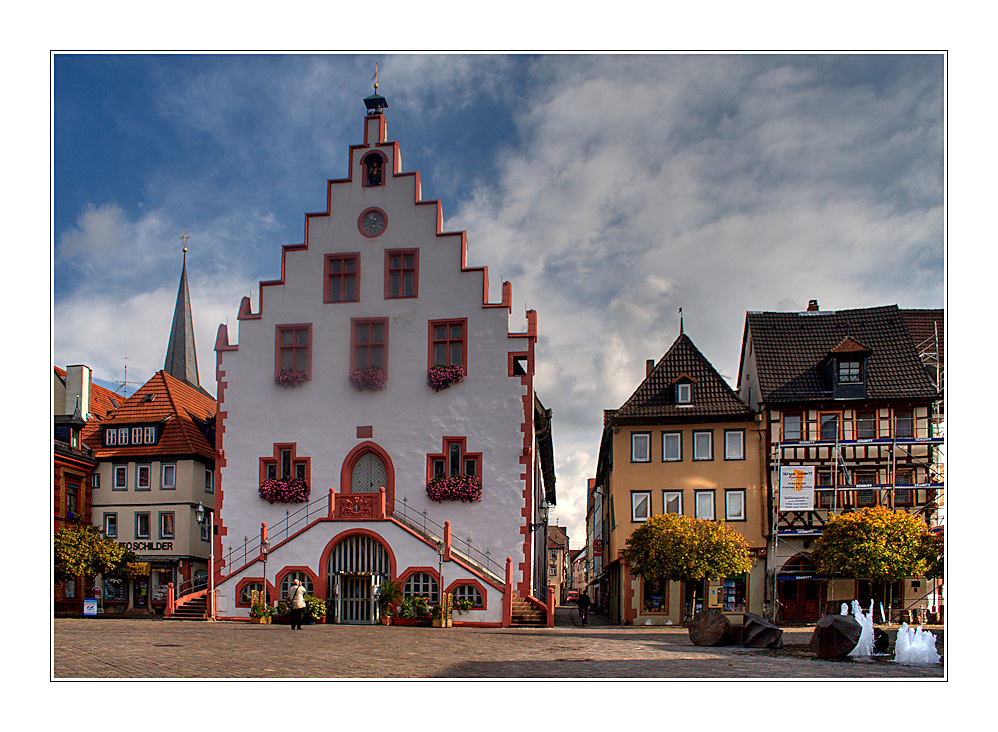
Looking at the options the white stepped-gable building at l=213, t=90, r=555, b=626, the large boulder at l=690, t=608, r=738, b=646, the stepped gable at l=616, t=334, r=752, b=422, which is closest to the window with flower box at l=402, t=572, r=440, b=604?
the white stepped-gable building at l=213, t=90, r=555, b=626

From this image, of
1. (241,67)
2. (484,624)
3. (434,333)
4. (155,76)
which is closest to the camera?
(241,67)

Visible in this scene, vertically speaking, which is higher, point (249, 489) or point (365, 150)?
point (365, 150)

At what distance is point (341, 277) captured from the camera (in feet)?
98.5

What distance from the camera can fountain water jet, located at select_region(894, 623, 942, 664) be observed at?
48.0 ft

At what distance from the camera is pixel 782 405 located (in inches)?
1206

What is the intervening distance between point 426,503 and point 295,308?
762 centimetres


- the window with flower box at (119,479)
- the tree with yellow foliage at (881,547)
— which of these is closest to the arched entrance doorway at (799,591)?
the tree with yellow foliage at (881,547)

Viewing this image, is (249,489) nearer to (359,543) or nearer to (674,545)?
(359,543)

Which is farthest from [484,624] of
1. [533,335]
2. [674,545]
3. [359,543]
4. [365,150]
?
[365,150]

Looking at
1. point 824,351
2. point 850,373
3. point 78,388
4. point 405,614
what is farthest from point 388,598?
point 78,388

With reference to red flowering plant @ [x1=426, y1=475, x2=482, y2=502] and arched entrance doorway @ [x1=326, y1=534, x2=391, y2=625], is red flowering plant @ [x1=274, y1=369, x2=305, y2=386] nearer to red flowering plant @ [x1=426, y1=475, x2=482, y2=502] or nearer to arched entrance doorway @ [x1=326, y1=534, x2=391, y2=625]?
red flowering plant @ [x1=426, y1=475, x2=482, y2=502]

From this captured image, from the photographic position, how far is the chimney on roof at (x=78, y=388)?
34.9 meters

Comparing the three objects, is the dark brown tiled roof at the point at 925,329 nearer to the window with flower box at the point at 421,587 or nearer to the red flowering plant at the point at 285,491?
the window with flower box at the point at 421,587

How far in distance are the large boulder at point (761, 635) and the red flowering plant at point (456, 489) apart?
11469 millimetres
